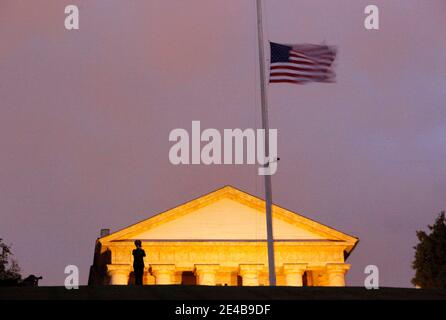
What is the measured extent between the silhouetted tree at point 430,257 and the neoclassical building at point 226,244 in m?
8.17

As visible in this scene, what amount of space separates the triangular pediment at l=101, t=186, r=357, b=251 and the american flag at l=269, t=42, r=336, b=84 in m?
22.0

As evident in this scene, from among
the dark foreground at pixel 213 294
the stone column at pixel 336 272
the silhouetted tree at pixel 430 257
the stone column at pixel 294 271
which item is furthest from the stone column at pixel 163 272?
the dark foreground at pixel 213 294

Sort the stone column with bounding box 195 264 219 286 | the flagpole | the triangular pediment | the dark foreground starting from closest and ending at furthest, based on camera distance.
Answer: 1. the dark foreground
2. the flagpole
3. the stone column with bounding box 195 264 219 286
4. the triangular pediment

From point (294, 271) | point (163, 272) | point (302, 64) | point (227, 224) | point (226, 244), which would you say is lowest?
point (163, 272)

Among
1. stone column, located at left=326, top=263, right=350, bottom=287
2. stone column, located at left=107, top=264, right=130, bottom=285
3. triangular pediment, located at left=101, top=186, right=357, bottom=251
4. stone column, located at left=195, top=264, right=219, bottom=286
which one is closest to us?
stone column, located at left=107, top=264, right=130, bottom=285

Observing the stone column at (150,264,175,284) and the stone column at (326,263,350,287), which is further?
the stone column at (326,263,350,287)

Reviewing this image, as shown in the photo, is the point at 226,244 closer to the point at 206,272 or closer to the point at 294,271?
the point at 206,272

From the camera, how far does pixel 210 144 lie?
45.2 meters

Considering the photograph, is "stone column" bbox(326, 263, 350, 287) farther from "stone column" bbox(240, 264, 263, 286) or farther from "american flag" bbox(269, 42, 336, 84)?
"american flag" bbox(269, 42, 336, 84)

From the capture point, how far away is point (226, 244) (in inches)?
1938

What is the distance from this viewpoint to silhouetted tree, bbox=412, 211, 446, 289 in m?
55.8

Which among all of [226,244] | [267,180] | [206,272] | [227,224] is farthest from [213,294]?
[227,224]

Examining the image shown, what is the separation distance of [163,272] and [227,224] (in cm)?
484

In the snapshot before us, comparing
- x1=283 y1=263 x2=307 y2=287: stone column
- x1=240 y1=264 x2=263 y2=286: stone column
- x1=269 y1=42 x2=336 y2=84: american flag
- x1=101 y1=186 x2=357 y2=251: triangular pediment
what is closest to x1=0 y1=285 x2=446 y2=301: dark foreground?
x1=269 y1=42 x2=336 y2=84: american flag
